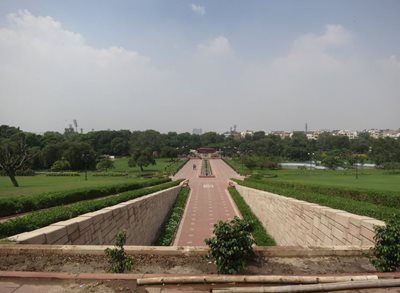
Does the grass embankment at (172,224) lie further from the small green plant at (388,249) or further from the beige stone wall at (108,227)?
the small green plant at (388,249)

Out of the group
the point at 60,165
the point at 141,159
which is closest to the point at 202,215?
the point at 141,159

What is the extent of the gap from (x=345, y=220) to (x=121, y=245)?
5.12 m

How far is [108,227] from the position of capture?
325 inches

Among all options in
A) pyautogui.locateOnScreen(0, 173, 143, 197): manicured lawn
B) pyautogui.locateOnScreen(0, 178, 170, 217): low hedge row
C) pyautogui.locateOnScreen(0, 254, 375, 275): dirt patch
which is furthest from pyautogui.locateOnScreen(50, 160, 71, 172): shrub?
pyautogui.locateOnScreen(0, 254, 375, 275): dirt patch

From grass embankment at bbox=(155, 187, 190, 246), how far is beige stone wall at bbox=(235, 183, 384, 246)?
4362mm

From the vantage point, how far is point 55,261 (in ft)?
15.3

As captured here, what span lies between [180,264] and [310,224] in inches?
230

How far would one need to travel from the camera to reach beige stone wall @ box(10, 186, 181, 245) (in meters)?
5.75

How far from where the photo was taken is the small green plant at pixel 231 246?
159 inches

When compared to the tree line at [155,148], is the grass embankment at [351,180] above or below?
below

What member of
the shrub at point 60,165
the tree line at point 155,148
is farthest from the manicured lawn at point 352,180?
the shrub at point 60,165

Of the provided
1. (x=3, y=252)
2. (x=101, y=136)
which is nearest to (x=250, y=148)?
(x=101, y=136)

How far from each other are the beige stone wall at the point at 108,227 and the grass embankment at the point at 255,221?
3.60m

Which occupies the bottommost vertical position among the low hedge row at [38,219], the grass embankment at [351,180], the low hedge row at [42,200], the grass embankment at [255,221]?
the grass embankment at [255,221]
